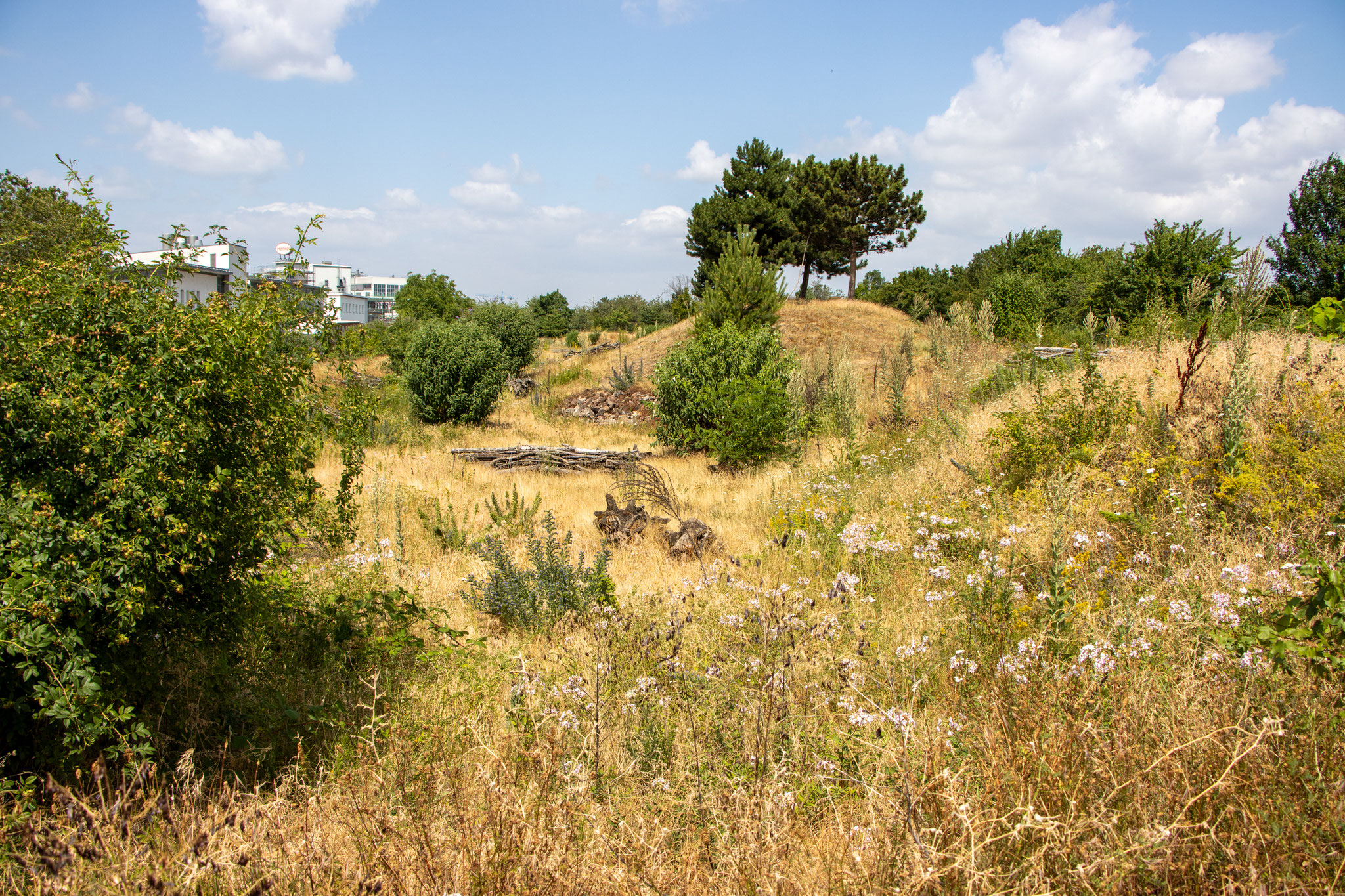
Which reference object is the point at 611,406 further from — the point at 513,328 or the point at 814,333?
the point at 814,333

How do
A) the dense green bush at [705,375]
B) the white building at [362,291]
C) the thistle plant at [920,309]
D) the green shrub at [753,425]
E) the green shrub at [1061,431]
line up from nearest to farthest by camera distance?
the green shrub at [1061,431] → the green shrub at [753,425] → the dense green bush at [705,375] → the thistle plant at [920,309] → the white building at [362,291]

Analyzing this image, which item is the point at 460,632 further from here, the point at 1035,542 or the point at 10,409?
the point at 1035,542

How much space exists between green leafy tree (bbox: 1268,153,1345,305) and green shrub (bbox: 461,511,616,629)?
93.8ft

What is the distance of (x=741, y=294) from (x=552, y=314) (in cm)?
3622

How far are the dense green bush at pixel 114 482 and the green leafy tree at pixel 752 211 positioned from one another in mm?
30559

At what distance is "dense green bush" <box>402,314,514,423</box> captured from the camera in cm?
1527

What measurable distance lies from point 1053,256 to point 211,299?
52486 mm

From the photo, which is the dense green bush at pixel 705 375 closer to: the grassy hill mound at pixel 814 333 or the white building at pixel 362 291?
the grassy hill mound at pixel 814 333

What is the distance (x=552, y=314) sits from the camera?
5191 cm

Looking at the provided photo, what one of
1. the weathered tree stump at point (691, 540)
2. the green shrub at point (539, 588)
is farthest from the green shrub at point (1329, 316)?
the weathered tree stump at point (691, 540)

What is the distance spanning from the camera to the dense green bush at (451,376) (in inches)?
601

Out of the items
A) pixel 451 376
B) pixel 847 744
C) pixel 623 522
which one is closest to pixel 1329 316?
pixel 847 744

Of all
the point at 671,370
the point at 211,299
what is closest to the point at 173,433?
the point at 211,299

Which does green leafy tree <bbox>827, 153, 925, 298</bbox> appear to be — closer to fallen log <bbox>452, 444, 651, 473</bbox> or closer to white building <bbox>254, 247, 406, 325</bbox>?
fallen log <bbox>452, 444, 651, 473</bbox>
